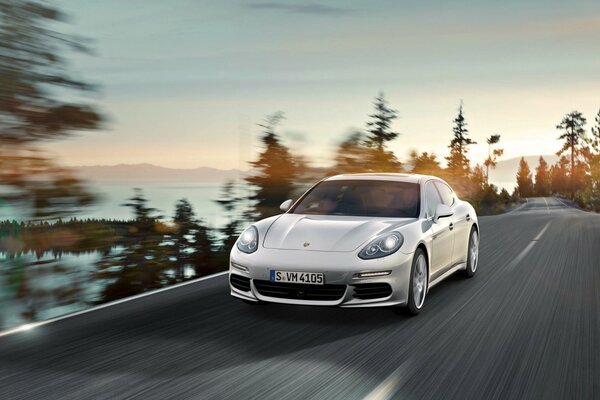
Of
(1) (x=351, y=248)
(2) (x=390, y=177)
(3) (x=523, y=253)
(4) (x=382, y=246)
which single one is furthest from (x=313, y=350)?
(3) (x=523, y=253)

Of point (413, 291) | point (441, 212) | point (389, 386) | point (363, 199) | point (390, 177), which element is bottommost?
point (389, 386)

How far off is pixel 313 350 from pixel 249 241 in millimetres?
1939

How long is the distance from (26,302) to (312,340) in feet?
12.4

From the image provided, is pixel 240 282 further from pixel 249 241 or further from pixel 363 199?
pixel 363 199

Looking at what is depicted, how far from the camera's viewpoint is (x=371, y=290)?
→ 6812 millimetres

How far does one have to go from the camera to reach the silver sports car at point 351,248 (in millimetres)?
6719

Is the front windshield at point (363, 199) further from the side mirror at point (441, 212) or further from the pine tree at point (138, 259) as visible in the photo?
the pine tree at point (138, 259)

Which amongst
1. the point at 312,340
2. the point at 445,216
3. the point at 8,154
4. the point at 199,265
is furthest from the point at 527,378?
the point at 199,265

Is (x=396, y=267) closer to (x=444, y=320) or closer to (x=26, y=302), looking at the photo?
(x=444, y=320)

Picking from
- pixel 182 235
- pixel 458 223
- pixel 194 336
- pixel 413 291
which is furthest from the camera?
pixel 182 235

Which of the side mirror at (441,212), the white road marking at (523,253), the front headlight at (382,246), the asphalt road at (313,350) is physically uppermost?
the side mirror at (441,212)

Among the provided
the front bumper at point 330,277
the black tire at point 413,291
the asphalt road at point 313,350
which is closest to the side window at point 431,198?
the black tire at point 413,291

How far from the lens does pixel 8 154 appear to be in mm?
8086

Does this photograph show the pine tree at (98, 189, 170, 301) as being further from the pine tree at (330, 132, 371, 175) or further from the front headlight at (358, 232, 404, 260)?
the pine tree at (330, 132, 371, 175)
